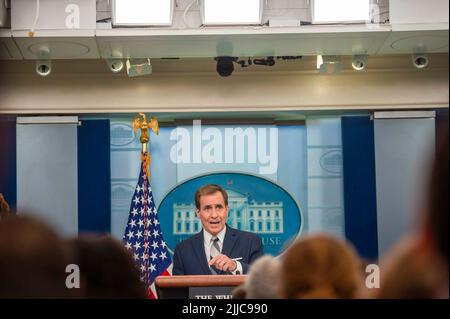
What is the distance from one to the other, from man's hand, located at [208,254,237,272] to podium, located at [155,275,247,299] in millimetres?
1026

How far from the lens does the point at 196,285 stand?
2.74 metres

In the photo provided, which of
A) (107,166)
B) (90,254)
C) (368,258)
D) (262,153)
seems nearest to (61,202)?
(107,166)

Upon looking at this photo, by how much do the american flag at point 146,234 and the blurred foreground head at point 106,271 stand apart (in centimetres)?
256

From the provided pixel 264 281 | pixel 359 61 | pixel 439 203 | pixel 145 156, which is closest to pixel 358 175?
pixel 359 61

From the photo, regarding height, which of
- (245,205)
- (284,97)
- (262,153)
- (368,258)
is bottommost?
(368,258)

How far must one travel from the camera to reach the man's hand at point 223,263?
3953mm

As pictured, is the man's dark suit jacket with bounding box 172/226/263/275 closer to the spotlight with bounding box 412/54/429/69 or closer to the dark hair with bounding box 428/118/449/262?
the spotlight with bounding box 412/54/429/69

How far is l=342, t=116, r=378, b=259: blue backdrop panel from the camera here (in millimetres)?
4008

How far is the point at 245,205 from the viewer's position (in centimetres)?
420

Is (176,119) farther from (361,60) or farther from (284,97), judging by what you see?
(361,60)

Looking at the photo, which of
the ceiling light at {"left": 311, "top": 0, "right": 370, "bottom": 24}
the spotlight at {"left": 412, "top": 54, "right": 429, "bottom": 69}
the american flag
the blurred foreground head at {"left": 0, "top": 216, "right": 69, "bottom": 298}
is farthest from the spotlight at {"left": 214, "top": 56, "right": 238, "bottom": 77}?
the blurred foreground head at {"left": 0, "top": 216, "right": 69, "bottom": 298}

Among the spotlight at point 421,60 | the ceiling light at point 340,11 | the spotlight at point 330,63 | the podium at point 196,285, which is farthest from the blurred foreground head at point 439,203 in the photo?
the spotlight at point 330,63

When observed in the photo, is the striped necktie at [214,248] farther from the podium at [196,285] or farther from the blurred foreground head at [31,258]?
the blurred foreground head at [31,258]

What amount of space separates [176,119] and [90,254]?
9.42 ft
